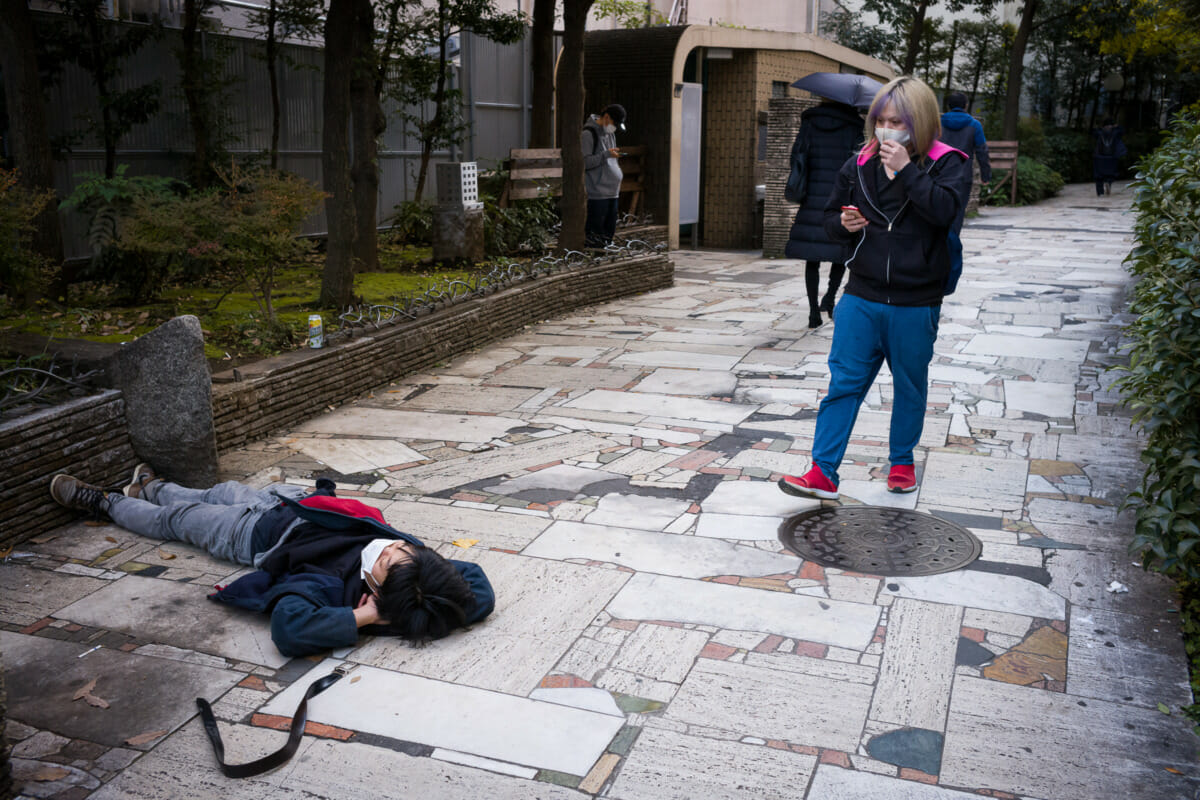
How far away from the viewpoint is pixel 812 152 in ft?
28.6

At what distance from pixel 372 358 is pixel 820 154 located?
407 cm

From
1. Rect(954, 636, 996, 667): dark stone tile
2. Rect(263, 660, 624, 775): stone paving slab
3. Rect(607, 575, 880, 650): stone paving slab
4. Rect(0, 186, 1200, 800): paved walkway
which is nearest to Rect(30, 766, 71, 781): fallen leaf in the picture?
Rect(0, 186, 1200, 800): paved walkway

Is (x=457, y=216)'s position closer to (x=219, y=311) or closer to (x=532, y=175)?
(x=532, y=175)

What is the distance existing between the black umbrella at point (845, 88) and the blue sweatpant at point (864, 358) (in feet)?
13.1

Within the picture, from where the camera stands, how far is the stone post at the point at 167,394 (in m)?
5.21

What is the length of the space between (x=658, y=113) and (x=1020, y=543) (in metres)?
11.9

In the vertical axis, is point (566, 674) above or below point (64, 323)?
below

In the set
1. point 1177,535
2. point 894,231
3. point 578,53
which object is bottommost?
point 1177,535

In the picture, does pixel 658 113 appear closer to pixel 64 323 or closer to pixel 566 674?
pixel 64 323

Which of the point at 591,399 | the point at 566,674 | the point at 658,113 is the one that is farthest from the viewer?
the point at 658,113

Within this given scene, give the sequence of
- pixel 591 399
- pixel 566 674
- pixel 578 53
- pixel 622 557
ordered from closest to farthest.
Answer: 1. pixel 566 674
2. pixel 622 557
3. pixel 591 399
4. pixel 578 53

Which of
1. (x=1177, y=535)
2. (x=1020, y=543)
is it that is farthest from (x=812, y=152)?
(x=1177, y=535)

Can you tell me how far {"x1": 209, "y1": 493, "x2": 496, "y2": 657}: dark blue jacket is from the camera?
367 cm

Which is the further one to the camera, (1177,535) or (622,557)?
(622,557)
